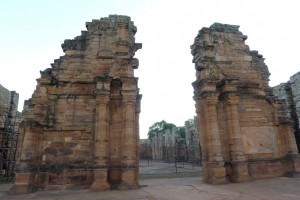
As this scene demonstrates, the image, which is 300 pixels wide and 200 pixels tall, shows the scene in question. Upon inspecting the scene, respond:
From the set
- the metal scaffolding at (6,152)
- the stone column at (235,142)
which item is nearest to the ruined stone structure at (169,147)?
the metal scaffolding at (6,152)

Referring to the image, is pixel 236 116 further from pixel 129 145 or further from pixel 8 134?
pixel 8 134

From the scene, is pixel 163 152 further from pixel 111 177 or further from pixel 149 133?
pixel 149 133

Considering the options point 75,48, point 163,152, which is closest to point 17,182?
point 75,48

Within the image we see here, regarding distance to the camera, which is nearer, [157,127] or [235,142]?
[235,142]

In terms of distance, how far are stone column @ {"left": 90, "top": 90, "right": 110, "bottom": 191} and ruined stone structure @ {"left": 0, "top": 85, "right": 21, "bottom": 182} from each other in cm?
764

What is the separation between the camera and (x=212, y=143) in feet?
31.1

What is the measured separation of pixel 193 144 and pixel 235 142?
1870 centimetres

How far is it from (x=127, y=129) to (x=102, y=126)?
3.01ft

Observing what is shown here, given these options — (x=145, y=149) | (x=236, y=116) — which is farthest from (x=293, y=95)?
(x=145, y=149)

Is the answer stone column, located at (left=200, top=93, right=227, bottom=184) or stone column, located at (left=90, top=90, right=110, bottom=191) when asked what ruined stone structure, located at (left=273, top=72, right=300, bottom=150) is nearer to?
stone column, located at (left=200, top=93, right=227, bottom=184)

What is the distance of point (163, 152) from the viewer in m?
36.4

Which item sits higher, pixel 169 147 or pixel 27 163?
pixel 169 147

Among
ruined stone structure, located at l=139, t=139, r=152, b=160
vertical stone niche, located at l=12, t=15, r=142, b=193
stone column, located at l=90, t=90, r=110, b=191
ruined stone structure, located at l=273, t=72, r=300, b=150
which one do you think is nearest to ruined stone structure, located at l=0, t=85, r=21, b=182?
vertical stone niche, located at l=12, t=15, r=142, b=193

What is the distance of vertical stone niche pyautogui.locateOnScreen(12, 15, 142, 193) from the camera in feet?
27.4
